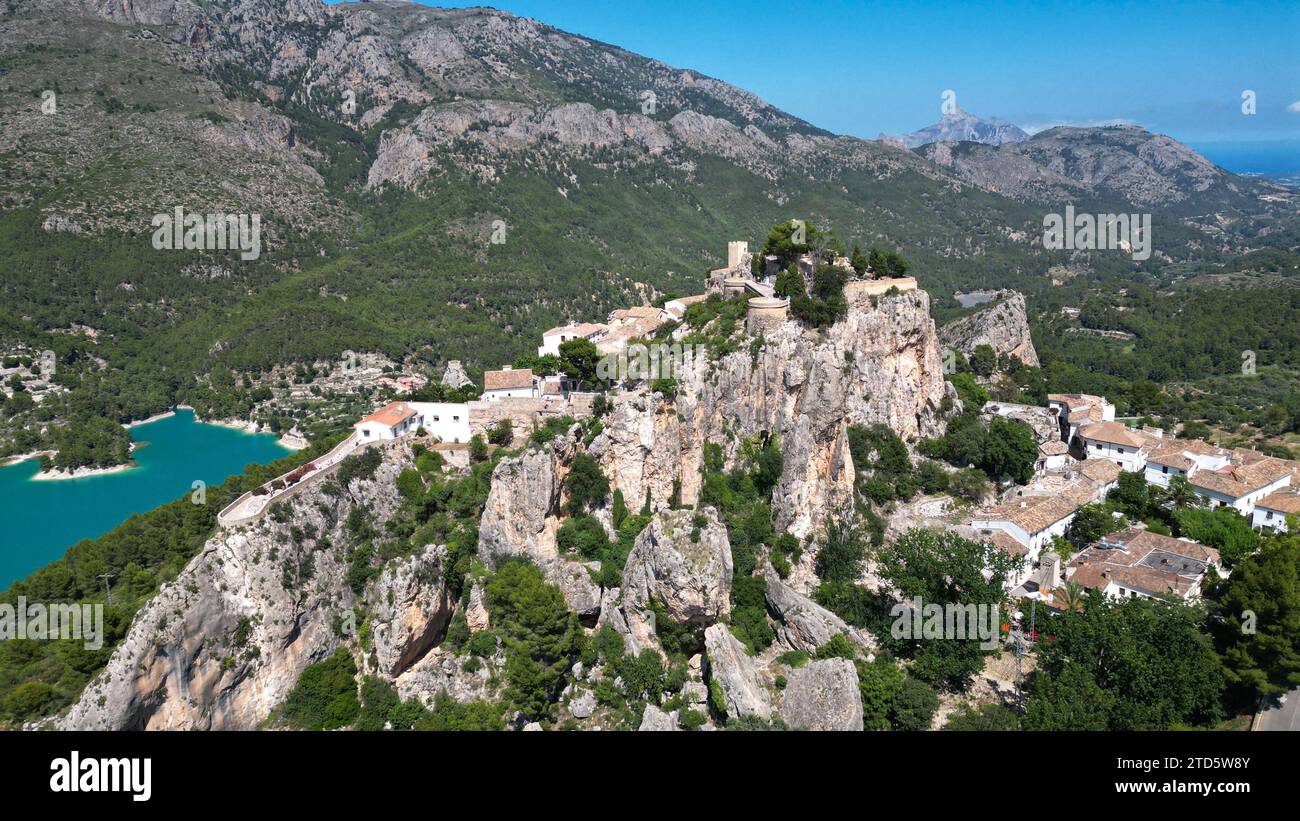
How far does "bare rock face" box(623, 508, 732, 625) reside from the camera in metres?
23.7

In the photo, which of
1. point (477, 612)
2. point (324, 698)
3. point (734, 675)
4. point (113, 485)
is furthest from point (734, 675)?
point (113, 485)

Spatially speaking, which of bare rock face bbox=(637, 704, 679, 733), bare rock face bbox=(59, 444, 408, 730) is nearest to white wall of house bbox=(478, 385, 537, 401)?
bare rock face bbox=(59, 444, 408, 730)

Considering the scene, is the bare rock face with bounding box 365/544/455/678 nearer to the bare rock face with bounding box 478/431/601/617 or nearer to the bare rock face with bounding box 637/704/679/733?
the bare rock face with bounding box 478/431/601/617

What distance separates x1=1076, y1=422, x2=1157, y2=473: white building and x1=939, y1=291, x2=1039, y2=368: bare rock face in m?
17.1

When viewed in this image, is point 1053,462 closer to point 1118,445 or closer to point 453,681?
point 1118,445

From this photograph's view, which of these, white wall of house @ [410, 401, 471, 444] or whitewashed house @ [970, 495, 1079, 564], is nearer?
whitewashed house @ [970, 495, 1079, 564]

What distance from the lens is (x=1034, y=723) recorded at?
61.6 feet

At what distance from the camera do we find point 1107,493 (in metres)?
34.3

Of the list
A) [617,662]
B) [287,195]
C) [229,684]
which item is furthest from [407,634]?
[287,195]

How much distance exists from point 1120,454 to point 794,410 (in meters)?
18.8

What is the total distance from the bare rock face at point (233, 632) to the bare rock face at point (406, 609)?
453mm
